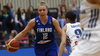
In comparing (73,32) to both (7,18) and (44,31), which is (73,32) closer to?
(44,31)

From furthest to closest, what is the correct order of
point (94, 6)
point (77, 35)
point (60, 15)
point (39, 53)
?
point (60, 15), point (39, 53), point (77, 35), point (94, 6)

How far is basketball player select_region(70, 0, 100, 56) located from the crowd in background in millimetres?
7419

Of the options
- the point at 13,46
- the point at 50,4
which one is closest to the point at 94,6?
the point at 13,46

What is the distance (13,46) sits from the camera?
220 inches

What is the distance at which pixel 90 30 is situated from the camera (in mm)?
2957

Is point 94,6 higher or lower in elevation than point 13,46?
higher

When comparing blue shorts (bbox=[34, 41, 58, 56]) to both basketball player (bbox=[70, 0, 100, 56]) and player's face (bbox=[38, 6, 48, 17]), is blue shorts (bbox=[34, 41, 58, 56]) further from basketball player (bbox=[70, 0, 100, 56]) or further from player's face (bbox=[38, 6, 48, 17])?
basketball player (bbox=[70, 0, 100, 56])

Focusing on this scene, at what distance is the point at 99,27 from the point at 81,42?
310 millimetres

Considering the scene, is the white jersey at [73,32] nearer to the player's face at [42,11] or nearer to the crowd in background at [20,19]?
the player's face at [42,11]

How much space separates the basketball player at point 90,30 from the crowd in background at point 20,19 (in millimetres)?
7419

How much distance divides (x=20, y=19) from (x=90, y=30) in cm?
833

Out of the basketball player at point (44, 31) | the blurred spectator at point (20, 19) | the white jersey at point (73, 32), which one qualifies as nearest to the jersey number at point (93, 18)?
the white jersey at point (73, 32)

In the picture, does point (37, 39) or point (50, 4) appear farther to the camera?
point (50, 4)

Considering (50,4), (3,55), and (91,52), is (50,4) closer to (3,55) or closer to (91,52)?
(3,55)
